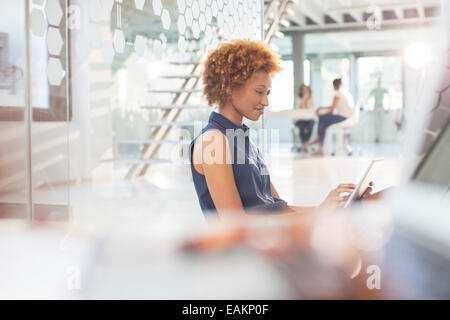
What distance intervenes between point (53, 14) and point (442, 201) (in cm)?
159

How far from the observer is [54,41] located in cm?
181

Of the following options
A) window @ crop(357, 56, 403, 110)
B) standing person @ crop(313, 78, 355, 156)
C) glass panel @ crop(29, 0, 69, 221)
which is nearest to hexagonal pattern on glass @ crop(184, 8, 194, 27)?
glass panel @ crop(29, 0, 69, 221)

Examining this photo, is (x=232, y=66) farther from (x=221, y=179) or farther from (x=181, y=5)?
(x=181, y=5)

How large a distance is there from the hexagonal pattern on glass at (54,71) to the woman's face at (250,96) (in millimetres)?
849

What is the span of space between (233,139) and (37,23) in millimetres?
951

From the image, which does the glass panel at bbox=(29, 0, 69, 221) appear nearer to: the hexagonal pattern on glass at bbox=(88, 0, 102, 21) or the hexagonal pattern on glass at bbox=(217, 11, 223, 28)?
the hexagonal pattern on glass at bbox=(88, 0, 102, 21)

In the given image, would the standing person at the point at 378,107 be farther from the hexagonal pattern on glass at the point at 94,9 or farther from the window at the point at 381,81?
the hexagonal pattern on glass at the point at 94,9

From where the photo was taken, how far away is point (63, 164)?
198 centimetres

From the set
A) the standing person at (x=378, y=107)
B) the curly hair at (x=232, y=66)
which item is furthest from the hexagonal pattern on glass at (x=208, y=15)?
the standing person at (x=378, y=107)

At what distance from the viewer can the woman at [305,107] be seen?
8.56m

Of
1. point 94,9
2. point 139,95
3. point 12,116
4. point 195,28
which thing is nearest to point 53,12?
point 94,9

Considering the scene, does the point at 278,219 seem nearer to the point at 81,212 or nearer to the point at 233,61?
the point at 233,61

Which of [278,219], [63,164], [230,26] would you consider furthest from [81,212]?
[278,219]

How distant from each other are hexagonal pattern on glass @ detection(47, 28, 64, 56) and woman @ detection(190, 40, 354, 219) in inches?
29.3
